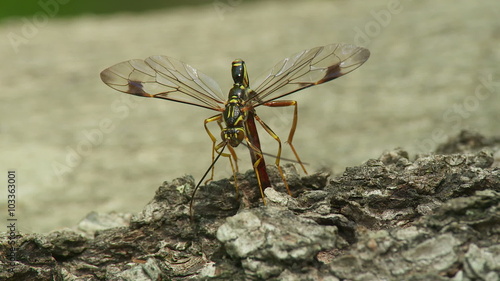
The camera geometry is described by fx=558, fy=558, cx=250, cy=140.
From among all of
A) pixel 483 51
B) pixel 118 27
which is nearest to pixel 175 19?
pixel 118 27

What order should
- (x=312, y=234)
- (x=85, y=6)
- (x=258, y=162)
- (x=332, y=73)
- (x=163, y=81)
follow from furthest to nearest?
(x=85, y=6)
(x=163, y=81)
(x=332, y=73)
(x=258, y=162)
(x=312, y=234)

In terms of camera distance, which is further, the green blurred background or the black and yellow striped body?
the green blurred background

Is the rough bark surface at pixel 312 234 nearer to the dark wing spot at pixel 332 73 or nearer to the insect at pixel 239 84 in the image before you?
the insect at pixel 239 84

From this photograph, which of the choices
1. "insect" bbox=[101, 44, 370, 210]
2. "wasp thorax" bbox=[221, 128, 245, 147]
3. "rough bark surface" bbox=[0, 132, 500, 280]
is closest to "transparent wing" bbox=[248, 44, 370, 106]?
"insect" bbox=[101, 44, 370, 210]

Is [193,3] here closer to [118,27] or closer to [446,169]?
[118,27]

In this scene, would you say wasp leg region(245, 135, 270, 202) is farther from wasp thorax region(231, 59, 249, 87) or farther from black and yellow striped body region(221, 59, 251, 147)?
wasp thorax region(231, 59, 249, 87)

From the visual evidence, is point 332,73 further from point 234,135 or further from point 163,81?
point 163,81

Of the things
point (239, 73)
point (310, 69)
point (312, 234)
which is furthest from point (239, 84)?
point (312, 234)
